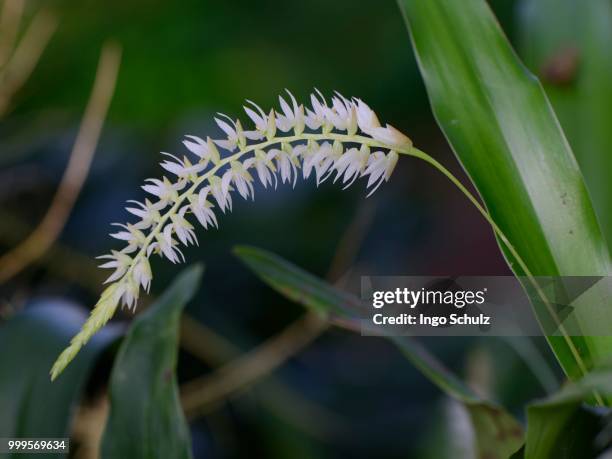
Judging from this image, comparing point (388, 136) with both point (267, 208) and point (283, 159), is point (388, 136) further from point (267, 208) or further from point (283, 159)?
point (267, 208)

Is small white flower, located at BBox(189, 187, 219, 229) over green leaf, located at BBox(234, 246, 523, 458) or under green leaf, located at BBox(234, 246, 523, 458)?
over

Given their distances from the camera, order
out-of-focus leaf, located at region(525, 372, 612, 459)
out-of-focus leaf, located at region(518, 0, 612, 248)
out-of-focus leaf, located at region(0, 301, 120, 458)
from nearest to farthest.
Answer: out-of-focus leaf, located at region(525, 372, 612, 459) → out-of-focus leaf, located at region(0, 301, 120, 458) → out-of-focus leaf, located at region(518, 0, 612, 248)

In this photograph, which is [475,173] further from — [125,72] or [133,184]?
[125,72]

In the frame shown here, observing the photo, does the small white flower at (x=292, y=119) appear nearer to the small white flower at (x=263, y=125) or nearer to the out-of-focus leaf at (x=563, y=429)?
the small white flower at (x=263, y=125)

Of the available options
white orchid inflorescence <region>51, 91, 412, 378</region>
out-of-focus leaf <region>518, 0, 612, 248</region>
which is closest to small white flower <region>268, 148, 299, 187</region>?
white orchid inflorescence <region>51, 91, 412, 378</region>

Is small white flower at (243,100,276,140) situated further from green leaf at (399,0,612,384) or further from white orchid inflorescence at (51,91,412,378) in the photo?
green leaf at (399,0,612,384)

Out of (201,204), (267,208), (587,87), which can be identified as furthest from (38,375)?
(267,208)
